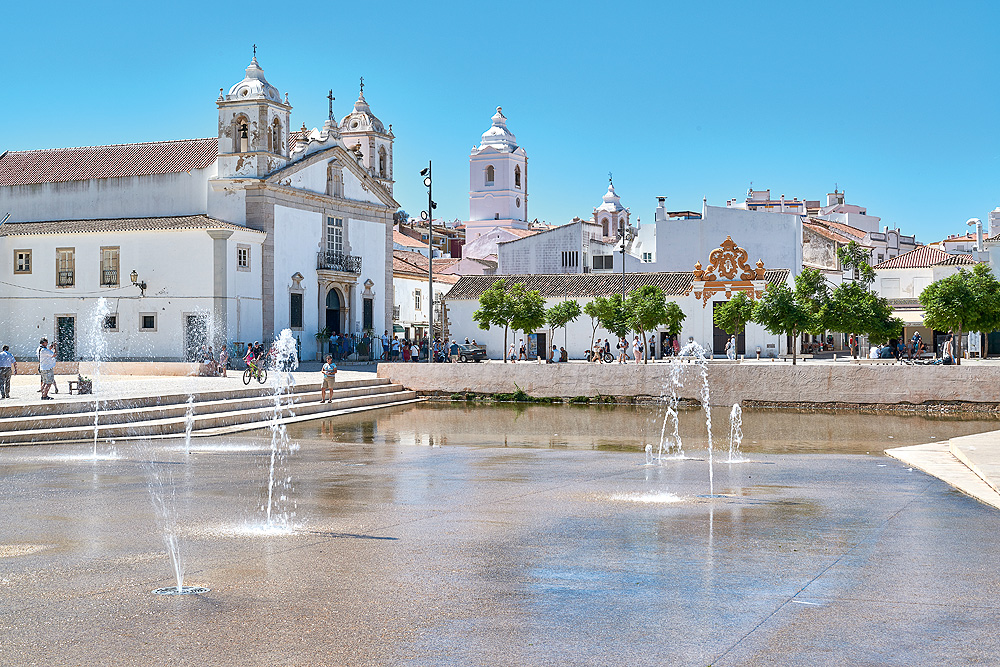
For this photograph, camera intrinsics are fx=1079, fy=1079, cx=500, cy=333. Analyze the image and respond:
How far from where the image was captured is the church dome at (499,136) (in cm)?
8781

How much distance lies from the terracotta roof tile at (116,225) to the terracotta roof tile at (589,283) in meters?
18.0

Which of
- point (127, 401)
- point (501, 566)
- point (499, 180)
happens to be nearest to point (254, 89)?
point (127, 401)

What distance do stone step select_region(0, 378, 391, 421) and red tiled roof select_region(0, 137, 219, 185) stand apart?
17.3m

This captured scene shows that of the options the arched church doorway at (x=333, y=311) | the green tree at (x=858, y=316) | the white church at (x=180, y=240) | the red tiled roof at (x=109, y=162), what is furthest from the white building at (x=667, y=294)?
the red tiled roof at (x=109, y=162)

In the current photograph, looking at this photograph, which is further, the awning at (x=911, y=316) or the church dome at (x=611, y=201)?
the church dome at (x=611, y=201)

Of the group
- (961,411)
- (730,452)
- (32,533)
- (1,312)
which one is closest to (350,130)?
(1,312)

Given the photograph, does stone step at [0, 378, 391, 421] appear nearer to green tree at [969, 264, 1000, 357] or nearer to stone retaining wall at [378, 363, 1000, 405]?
stone retaining wall at [378, 363, 1000, 405]

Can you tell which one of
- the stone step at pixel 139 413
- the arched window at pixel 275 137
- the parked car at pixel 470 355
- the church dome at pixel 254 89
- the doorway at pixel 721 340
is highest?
the church dome at pixel 254 89

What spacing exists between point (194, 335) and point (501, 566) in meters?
31.9

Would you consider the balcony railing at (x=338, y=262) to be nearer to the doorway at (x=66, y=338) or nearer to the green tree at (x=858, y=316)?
the doorway at (x=66, y=338)

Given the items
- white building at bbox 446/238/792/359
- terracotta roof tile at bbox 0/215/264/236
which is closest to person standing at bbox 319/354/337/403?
terracotta roof tile at bbox 0/215/264/236

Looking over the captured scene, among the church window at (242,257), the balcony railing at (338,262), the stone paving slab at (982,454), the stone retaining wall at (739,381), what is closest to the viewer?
the stone paving slab at (982,454)

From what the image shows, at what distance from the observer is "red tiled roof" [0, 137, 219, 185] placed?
40656 millimetres

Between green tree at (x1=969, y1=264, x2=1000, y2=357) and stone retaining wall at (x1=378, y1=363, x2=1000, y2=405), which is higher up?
green tree at (x1=969, y1=264, x2=1000, y2=357)
